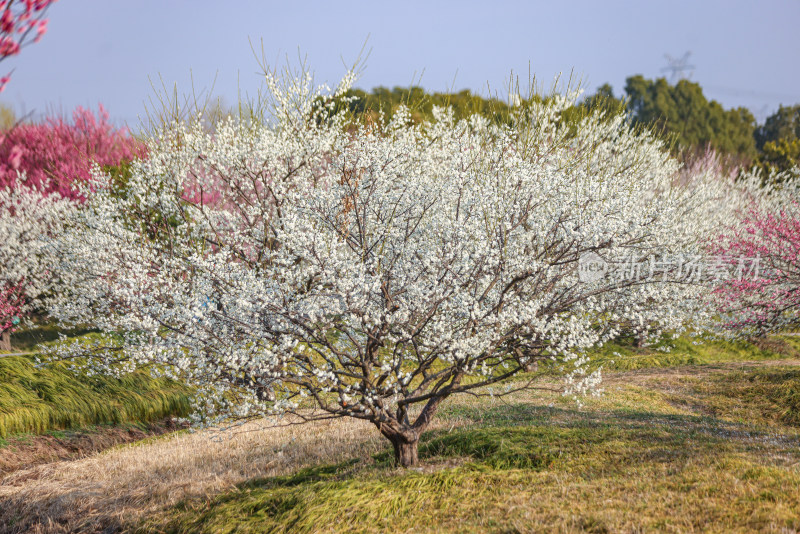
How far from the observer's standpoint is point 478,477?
21.8 ft

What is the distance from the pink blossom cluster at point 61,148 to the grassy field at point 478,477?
54.2ft

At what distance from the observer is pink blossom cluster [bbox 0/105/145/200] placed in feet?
76.8

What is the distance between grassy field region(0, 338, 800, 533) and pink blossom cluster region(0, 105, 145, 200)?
54.2ft

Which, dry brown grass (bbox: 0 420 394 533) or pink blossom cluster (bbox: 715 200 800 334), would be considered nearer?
dry brown grass (bbox: 0 420 394 533)

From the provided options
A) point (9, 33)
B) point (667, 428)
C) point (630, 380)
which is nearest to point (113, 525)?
point (9, 33)

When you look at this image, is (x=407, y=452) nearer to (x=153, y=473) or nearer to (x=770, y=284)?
(x=153, y=473)

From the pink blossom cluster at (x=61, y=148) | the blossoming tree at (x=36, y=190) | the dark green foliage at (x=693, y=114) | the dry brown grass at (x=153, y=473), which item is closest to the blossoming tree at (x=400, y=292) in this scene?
the dry brown grass at (x=153, y=473)

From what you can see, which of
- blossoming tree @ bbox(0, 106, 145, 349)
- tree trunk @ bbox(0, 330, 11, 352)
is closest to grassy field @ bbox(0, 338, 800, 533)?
blossoming tree @ bbox(0, 106, 145, 349)

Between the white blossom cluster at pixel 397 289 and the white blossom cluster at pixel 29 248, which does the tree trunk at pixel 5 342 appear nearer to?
the white blossom cluster at pixel 29 248

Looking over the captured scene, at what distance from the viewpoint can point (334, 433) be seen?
1048 cm

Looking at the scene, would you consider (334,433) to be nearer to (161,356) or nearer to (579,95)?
(161,356)

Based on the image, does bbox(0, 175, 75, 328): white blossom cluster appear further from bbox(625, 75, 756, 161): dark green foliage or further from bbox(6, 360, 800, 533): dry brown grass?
bbox(625, 75, 756, 161): dark green foliage

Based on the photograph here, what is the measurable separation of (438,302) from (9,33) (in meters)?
4.94

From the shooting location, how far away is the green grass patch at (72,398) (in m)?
11.8
